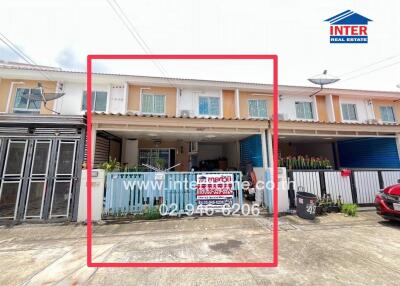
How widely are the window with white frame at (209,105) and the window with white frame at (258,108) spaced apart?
7.24 feet

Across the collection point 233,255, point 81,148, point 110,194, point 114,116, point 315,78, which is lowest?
point 233,255

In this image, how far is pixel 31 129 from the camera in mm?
6504

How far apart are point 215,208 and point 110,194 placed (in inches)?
152

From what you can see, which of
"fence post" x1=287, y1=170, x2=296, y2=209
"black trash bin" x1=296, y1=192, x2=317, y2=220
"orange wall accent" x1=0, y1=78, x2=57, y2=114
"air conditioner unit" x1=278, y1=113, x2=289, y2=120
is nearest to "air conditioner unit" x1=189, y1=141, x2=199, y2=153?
"air conditioner unit" x1=278, y1=113, x2=289, y2=120

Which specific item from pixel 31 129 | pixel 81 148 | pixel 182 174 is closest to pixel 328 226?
pixel 182 174

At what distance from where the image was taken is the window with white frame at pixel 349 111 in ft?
40.5

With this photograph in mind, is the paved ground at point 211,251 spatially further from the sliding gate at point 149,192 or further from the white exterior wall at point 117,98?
the white exterior wall at point 117,98

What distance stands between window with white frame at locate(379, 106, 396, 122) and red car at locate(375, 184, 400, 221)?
1038cm

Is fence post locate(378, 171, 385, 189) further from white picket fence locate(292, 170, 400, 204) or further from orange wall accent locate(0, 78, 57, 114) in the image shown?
orange wall accent locate(0, 78, 57, 114)

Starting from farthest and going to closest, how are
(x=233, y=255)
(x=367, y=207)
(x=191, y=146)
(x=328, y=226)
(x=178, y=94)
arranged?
1. (x=191, y=146)
2. (x=178, y=94)
3. (x=367, y=207)
4. (x=328, y=226)
5. (x=233, y=255)

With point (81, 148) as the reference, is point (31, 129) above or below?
above

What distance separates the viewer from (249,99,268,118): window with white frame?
37.9 ft

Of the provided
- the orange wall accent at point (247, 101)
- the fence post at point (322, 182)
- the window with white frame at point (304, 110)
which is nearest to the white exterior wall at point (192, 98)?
the orange wall accent at point (247, 101)

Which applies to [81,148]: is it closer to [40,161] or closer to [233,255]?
[40,161]
